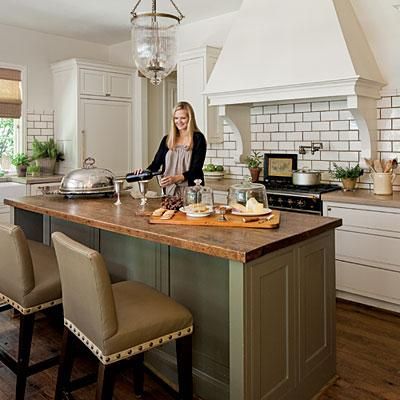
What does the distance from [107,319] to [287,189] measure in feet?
8.22

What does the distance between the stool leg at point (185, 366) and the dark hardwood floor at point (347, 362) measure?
0.51ft

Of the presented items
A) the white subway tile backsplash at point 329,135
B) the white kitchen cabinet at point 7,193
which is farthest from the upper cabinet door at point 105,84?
the white subway tile backsplash at point 329,135

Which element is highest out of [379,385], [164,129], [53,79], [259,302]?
[53,79]

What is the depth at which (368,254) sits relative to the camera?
3467 millimetres

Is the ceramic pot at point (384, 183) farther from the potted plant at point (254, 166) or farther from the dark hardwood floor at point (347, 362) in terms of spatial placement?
the potted plant at point (254, 166)

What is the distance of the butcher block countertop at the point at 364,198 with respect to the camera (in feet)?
10.8

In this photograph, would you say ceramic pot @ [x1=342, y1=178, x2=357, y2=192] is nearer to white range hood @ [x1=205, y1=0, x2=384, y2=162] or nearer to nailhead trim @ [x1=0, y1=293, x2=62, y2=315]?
white range hood @ [x1=205, y1=0, x2=384, y2=162]

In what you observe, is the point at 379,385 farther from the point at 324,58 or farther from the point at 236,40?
the point at 236,40

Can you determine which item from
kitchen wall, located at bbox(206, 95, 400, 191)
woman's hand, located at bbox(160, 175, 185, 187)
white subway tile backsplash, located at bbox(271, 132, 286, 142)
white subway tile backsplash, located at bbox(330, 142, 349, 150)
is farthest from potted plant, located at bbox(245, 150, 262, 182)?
woman's hand, located at bbox(160, 175, 185, 187)

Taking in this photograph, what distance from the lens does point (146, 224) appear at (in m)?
2.21

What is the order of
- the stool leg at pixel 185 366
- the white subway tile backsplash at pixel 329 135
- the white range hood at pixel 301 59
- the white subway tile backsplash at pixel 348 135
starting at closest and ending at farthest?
the stool leg at pixel 185 366 → the white range hood at pixel 301 59 → the white subway tile backsplash at pixel 348 135 → the white subway tile backsplash at pixel 329 135

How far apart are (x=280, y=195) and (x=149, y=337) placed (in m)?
2.30

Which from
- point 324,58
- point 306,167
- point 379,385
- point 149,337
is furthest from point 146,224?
point 306,167

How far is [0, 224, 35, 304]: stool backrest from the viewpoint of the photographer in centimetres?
223
